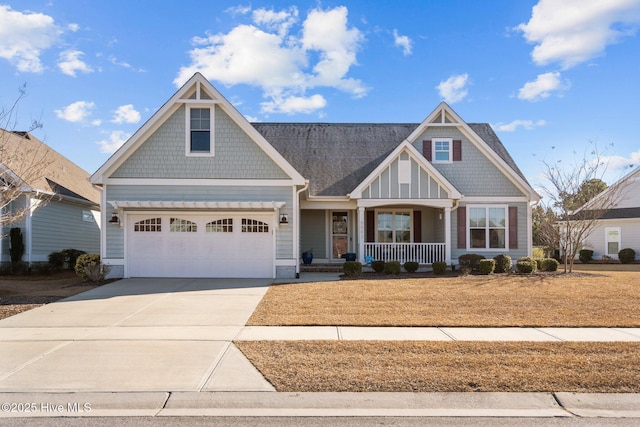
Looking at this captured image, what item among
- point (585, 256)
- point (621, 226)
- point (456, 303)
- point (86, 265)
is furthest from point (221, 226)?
point (621, 226)

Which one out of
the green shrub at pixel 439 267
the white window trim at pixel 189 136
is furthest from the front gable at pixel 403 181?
the white window trim at pixel 189 136

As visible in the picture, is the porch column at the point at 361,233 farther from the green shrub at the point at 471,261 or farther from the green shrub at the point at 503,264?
the green shrub at the point at 503,264

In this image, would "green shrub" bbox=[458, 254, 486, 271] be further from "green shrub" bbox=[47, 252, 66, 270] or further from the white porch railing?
"green shrub" bbox=[47, 252, 66, 270]

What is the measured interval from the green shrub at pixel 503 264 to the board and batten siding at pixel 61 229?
18111 millimetres

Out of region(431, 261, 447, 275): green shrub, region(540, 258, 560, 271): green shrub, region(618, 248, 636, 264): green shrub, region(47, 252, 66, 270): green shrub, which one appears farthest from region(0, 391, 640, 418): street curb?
region(618, 248, 636, 264): green shrub

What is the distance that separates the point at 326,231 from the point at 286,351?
13.7m

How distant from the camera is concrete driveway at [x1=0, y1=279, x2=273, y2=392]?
5969 mm

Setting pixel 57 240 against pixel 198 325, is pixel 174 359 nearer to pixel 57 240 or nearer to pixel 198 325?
pixel 198 325

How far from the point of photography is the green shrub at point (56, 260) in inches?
771

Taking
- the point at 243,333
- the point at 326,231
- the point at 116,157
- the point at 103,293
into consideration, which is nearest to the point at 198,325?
the point at 243,333

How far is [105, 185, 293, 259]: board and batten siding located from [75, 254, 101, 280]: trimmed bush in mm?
784

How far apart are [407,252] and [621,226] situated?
1681 centimetres

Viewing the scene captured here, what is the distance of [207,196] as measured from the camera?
54.3ft

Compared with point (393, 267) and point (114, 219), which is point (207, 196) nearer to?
point (114, 219)
